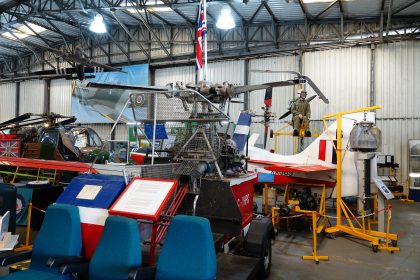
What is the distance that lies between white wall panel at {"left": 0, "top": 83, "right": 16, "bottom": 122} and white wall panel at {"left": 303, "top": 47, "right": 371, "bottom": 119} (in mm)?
19435

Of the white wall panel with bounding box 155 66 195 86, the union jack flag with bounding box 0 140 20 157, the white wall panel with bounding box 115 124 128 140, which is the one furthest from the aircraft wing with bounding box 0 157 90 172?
the white wall panel with bounding box 115 124 128 140

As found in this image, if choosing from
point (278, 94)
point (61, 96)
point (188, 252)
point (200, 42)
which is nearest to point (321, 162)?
point (200, 42)

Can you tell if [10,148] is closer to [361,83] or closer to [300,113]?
[300,113]

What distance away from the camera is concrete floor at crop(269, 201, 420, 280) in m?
4.39

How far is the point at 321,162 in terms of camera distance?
7270 mm

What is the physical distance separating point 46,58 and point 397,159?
65.9 feet

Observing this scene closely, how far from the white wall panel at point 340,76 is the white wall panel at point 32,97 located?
16511 mm

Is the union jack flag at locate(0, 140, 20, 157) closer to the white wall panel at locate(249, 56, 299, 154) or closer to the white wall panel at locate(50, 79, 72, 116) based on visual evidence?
the white wall panel at locate(249, 56, 299, 154)

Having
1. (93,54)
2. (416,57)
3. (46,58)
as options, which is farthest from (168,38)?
(416,57)

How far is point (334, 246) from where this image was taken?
5.75 m

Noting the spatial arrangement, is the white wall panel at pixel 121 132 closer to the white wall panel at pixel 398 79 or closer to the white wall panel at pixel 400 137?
the white wall panel at pixel 398 79

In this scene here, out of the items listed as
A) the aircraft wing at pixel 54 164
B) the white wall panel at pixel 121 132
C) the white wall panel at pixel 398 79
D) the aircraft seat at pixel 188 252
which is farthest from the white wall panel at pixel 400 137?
the white wall panel at pixel 121 132

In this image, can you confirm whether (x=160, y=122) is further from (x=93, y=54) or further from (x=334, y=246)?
(x=93, y=54)

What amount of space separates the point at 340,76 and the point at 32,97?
18.8 m
